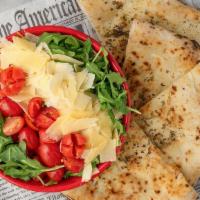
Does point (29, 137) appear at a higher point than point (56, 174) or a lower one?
higher

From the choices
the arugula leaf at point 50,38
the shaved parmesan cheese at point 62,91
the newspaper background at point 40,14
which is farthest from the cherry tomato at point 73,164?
the newspaper background at point 40,14

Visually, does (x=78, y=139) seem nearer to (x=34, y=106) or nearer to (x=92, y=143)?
(x=92, y=143)

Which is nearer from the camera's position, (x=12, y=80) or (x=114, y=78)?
(x=12, y=80)

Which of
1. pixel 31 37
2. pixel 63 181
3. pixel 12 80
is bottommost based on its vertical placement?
pixel 63 181

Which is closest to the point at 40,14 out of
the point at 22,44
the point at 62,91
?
the point at 22,44

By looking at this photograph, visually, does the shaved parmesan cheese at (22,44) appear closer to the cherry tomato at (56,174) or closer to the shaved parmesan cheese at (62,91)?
the shaved parmesan cheese at (62,91)

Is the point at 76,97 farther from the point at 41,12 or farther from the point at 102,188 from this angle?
the point at 41,12

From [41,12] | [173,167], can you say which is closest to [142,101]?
[173,167]
